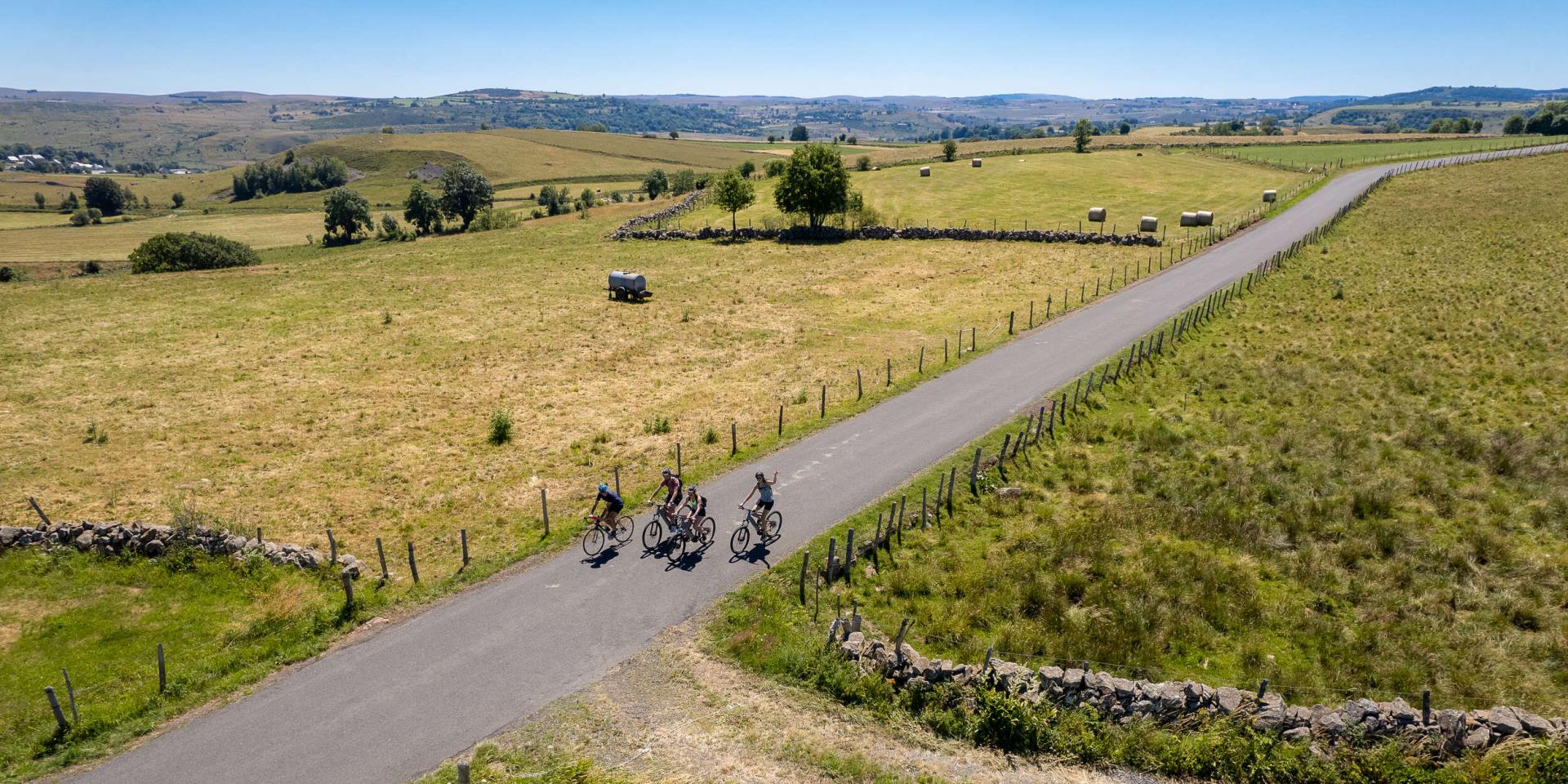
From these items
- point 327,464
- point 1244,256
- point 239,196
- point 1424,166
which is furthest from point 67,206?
point 1424,166

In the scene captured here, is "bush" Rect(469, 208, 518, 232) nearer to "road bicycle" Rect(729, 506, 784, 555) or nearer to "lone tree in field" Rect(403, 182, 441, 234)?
"lone tree in field" Rect(403, 182, 441, 234)

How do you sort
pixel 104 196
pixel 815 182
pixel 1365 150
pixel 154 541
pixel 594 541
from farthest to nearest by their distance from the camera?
pixel 104 196 → pixel 1365 150 → pixel 815 182 → pixel 594 541 → pixel 154 541

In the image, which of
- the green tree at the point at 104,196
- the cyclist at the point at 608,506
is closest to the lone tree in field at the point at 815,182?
the cyclist at the point at 608,506

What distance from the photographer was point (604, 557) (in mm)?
21766

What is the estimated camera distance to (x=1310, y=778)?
1368cm

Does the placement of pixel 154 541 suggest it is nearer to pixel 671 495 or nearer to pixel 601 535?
pixel 601 535

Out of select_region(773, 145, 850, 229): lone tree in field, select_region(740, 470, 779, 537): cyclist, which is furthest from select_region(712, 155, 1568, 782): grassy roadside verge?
select_region(773, 145, 850, 229): lone tree in field

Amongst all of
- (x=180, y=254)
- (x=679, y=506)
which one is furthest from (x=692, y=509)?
(x=180, y=254)

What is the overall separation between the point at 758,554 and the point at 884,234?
190ft

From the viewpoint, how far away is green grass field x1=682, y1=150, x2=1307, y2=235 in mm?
79625

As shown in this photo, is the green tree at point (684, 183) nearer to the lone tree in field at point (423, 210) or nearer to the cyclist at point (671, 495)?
the lone tree in field at point (423, 210)

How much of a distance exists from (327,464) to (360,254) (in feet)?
197

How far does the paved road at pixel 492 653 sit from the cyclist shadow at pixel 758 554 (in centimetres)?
35

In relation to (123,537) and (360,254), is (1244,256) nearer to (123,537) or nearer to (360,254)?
(123,537)
